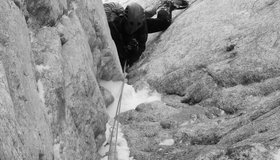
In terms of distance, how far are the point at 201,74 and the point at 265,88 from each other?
1560mm

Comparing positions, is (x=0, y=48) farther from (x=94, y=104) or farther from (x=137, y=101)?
(x=137, y=101)

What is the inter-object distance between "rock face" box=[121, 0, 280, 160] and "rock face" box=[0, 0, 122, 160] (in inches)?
42.2

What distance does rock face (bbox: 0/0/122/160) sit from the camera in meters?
3.55

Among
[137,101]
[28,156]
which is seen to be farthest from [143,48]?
[28,156]

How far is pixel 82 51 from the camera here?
628cm

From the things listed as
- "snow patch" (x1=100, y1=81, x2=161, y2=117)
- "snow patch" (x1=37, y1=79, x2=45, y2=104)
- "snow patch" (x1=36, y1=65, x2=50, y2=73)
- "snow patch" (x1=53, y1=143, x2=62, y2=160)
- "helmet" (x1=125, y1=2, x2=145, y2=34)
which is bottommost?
"snow patch" (x1=100, y1=81, x2=161, y2=117)

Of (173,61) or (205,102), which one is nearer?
(205,102)

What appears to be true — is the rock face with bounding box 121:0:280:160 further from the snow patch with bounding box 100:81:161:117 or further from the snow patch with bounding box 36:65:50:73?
the snow patch with bounding box 36:65:50:73

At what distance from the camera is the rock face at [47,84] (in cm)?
355

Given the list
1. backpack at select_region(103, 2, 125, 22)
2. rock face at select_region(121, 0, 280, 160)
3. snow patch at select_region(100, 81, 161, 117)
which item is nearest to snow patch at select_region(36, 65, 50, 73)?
rock face at select_region(121, 0, 280, 160)

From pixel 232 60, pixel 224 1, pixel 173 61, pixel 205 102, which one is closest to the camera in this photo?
pixel 205 102

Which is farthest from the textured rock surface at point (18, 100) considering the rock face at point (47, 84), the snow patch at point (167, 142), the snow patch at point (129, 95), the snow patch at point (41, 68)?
the snow patch at point (129, 95)

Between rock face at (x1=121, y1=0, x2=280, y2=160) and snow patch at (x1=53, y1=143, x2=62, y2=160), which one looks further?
rock face at (x1=121, y1=0, x2=280, y2=160)

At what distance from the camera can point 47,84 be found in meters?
4.72
